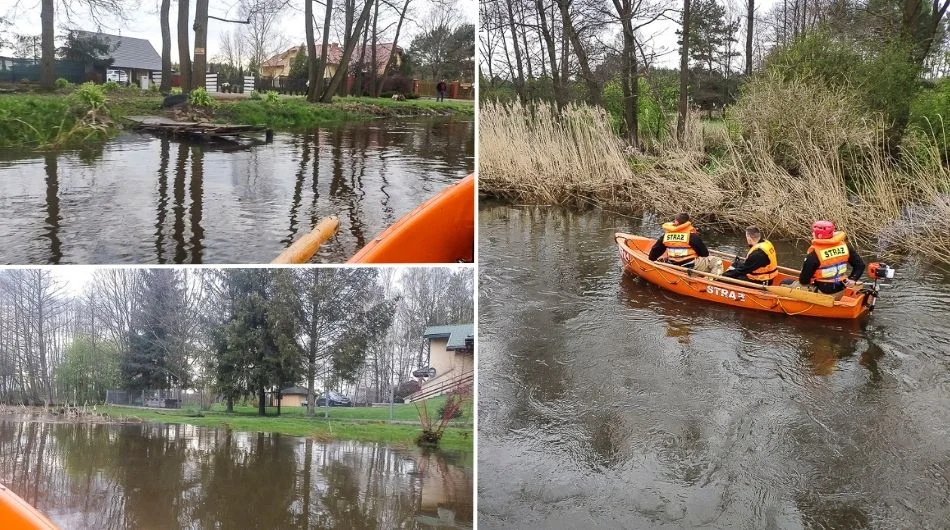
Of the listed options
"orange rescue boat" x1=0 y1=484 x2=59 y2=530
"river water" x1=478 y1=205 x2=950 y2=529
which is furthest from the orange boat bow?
"river water" x1=478 y1=205 x2=950 y2=529

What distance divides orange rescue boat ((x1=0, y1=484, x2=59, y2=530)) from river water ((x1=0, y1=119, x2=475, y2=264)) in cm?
42

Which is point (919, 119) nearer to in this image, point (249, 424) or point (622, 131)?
point (622, 131)

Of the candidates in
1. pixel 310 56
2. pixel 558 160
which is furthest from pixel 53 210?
pixel 558 160

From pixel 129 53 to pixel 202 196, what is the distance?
0.24 meters

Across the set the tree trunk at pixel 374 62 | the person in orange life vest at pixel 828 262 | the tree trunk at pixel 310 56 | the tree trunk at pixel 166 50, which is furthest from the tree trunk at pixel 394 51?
the person in orange life vest at pixel 828 262

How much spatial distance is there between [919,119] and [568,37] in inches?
220

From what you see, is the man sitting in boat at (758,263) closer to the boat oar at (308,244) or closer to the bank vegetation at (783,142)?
the bank vegetation at (783,142)

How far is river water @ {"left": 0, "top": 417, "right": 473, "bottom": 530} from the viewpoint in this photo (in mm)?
1178

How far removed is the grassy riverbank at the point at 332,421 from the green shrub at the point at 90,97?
18.8 inches

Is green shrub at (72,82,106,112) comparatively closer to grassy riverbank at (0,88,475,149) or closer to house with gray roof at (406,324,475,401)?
grassy riverbank at (0,88,475,149)

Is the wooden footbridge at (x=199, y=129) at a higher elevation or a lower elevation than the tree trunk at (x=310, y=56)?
lower

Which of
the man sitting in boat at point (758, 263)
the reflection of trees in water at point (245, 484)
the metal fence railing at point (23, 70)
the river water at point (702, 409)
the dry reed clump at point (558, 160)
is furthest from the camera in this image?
the dry reed clump at point (558, 160)

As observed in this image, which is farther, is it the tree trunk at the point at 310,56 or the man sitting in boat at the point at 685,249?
the man sitting in boat at the point at 685,249

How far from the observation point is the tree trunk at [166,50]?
3.46ft
